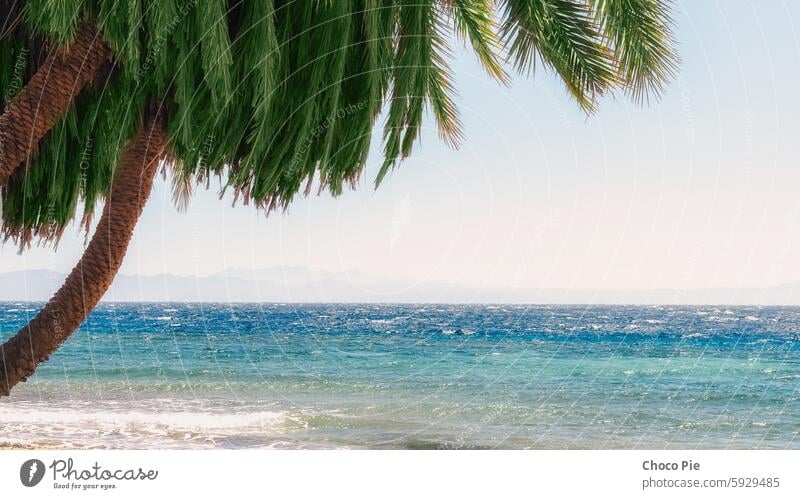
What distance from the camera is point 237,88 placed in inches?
162

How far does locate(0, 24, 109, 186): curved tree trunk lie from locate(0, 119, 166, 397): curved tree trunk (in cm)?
59

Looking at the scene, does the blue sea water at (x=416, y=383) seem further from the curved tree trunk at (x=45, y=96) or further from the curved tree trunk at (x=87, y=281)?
the curved tree trunk at (x=45, y=96)

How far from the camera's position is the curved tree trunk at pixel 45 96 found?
416 cm

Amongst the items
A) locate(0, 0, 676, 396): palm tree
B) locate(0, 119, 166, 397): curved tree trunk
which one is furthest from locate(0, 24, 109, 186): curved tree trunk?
locate(0, 119, 166, 397): curved tree trunk

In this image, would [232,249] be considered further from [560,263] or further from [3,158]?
[3,158]

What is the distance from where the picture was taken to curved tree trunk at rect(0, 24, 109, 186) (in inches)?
164
